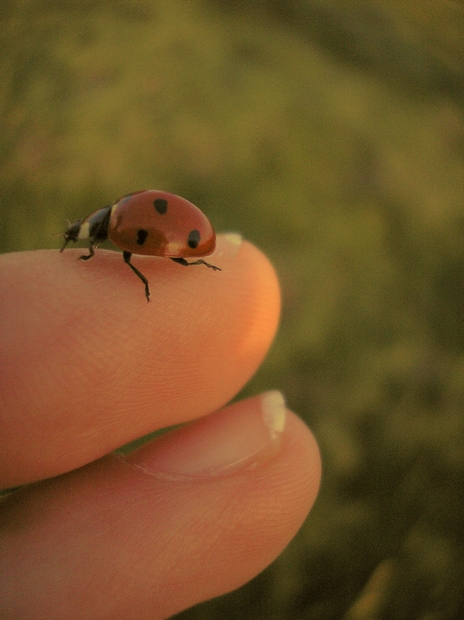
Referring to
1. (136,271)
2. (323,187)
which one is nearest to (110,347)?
(136,271)

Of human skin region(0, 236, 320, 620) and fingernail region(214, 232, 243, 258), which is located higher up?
fingernail region(214, 232, 243, 258)

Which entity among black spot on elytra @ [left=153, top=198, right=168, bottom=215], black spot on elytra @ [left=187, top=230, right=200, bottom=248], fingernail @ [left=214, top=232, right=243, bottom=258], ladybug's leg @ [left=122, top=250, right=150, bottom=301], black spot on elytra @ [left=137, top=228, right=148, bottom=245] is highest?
black spot on elytra @ [left=153, top=198, right=168, bottom=215]

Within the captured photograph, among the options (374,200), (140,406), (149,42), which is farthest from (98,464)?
(149,42)

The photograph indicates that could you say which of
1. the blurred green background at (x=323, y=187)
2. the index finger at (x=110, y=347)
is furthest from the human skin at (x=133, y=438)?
the blurred green background at (x=323, y=187)

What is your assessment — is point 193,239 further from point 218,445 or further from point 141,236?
point 218,445

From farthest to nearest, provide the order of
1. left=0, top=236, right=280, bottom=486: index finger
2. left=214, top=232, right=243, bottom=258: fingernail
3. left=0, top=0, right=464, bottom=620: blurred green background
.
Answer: left=0, top=0, right=464, bottom=620: blurred green background, left=214, top=232, right=243, bottom=258: fingernail, left=0, top=236, right=280, bottom=486: index finger

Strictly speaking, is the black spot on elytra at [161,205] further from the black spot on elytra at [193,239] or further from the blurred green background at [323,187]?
the blurred green background at [323,187]

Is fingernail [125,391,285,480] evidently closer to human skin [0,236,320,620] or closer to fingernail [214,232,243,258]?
human skin [0,236,320,620]

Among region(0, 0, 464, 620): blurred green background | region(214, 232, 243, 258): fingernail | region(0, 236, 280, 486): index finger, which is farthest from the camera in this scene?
region(0, 0, 464, 620): blurred green background

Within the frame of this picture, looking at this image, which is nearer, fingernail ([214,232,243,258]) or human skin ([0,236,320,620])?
human skin ([0,236,320,620])

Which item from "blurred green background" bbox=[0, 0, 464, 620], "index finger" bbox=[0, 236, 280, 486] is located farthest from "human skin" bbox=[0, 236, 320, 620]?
"blurred green background" bbox=[0, 0, 464, 620]
